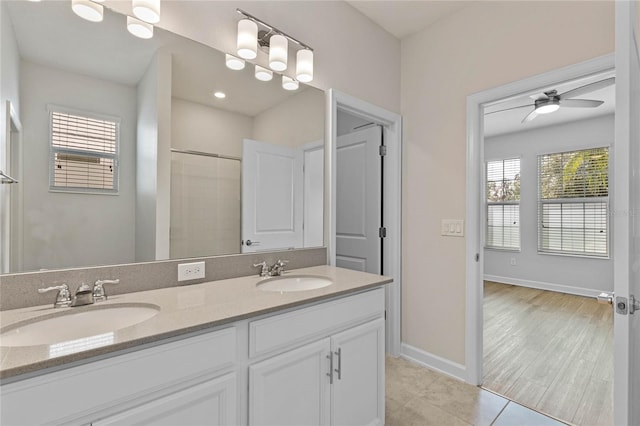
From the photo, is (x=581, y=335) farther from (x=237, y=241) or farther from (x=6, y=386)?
(x=6, y=386)

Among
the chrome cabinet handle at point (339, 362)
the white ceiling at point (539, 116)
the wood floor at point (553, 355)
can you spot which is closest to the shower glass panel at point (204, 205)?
the chrome cabinet handle at point (339, 362)

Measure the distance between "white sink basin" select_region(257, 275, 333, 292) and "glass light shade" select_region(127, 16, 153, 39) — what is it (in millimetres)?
1308

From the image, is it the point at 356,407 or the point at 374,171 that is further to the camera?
the point at 374,171

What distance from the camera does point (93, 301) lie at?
115 centimetres

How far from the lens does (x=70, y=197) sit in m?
1.25

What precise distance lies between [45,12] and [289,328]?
1.57m

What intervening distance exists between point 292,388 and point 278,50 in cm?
174

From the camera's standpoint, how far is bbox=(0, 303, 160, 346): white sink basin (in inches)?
37.2

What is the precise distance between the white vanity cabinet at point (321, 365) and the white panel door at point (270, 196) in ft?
2.18

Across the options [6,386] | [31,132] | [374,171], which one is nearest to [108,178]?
[31,132]

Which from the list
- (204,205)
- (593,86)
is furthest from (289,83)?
(593,86)

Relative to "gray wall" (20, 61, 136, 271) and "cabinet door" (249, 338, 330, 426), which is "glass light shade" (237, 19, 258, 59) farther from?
"cabinet door" (249, 338, 330, 426)

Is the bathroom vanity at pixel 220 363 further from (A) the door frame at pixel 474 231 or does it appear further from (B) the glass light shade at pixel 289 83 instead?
(B) the glass light shade at pixel 289 83

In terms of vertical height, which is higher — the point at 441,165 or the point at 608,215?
the point at 441,165
